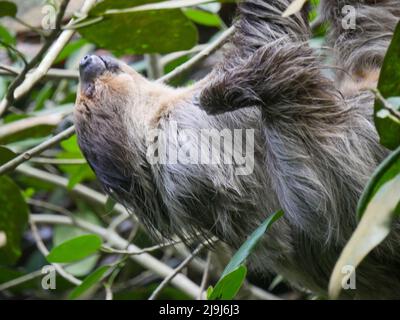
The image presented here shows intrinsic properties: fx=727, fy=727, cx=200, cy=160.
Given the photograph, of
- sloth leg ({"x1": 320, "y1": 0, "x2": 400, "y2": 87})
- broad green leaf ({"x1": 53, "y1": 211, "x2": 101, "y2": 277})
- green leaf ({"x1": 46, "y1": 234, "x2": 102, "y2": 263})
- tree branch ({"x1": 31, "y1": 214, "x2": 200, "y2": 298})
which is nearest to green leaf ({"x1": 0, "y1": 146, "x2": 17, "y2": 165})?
green leaf ({"x1": 46, "y1": 234, "x2": 102, "y2": 263})

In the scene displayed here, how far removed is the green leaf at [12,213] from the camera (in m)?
4.11

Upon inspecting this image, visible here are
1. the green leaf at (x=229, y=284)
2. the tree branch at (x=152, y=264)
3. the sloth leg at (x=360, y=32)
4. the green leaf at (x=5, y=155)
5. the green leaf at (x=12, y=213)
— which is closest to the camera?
the green leaf at (x=229, y=284)

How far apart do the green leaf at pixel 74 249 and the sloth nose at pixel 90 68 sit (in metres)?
0.82

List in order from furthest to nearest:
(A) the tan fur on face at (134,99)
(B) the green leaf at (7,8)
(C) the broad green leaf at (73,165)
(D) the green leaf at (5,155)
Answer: (C) the broad green leaf at (73,165)
(A) the tan fur on face at (134,99)
(D) the green leaf at (5,155)
(B) the green leaf at (7,8)

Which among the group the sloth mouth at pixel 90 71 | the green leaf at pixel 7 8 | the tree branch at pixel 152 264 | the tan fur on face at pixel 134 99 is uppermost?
the green leaf at pixel 7 8

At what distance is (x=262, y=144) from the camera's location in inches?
133

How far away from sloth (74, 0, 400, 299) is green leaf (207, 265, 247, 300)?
85 centimetres

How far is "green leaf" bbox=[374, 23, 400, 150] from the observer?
207cm

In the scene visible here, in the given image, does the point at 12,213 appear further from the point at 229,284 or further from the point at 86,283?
the point at 229,284

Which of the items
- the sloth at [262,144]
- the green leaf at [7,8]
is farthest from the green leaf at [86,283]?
the green leaf at [7,8]

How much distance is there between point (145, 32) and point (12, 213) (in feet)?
4.89

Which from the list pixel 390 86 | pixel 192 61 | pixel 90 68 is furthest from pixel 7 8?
pixel 390 86

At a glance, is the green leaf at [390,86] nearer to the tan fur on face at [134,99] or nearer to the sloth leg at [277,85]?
the sloth leg at [277,85]
